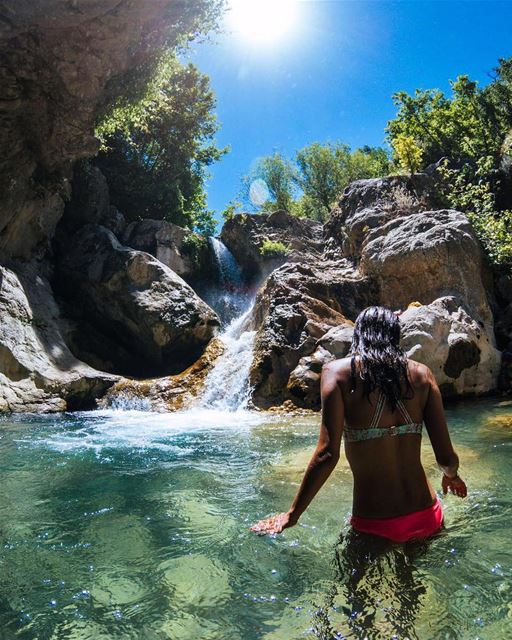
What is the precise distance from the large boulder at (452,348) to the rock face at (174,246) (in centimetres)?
1465

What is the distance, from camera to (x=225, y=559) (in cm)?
377

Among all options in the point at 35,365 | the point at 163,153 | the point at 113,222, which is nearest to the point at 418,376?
the point at 35,365

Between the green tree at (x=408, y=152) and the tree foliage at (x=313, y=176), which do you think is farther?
the tree foliage at (x=313, y=176)

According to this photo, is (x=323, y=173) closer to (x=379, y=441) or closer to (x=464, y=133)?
(x=464, y=133)

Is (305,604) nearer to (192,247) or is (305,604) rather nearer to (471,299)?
(471,299)

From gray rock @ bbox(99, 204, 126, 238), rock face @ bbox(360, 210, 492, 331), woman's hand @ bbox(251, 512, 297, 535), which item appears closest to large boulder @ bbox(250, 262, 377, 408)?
rock face @ bbox(360, 210, 492, 331)

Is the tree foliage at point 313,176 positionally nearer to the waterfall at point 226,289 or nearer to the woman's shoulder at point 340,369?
the waterfall at point 226,289

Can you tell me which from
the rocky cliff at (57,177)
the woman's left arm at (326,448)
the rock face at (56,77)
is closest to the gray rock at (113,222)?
the rocky cliff at (57,177)

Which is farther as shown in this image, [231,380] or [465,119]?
[465,119]

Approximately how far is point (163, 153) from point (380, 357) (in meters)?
30.1

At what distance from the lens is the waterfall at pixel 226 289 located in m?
23.7

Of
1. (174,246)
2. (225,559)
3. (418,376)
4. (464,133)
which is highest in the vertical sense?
(464,133)

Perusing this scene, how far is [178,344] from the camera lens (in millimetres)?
17453

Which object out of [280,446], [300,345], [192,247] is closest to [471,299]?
[300,345]
